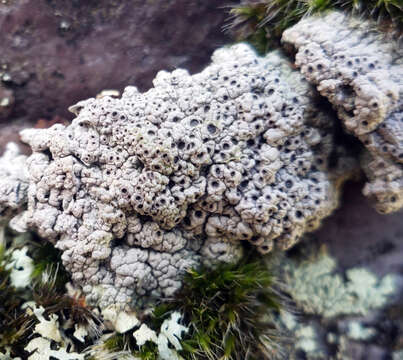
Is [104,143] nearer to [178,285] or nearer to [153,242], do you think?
[153,242]

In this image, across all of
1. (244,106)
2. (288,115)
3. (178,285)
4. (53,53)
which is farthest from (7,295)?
(288,115)

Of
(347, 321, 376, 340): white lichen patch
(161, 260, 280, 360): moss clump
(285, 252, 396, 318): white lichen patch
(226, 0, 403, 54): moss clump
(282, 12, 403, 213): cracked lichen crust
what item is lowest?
(347, 321, 376, 340): white lichen patch

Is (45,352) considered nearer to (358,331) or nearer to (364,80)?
(358,331)

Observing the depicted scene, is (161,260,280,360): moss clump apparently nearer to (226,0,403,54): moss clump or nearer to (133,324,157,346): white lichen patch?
(133,324,157,346): white lichen patch

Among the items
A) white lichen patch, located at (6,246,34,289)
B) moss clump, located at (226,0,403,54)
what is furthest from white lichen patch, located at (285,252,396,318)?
white lichen patch, located at (6,246,34,289)

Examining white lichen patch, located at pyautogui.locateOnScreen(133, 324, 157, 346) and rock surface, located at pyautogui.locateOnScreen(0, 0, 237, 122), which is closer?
white lichen patch, located at pyautogui.locateOnScreen(133, 324, 157, 346)

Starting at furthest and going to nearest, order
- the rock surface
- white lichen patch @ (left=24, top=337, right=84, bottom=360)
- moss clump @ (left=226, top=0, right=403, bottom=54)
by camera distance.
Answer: the rock surface
moss clump @ (left=226, top=0, right=403, bottom=54)
white lichen patch @ (left=24, top=337, right=84, bottom=360)

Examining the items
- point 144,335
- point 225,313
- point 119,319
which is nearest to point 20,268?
point 119,319
